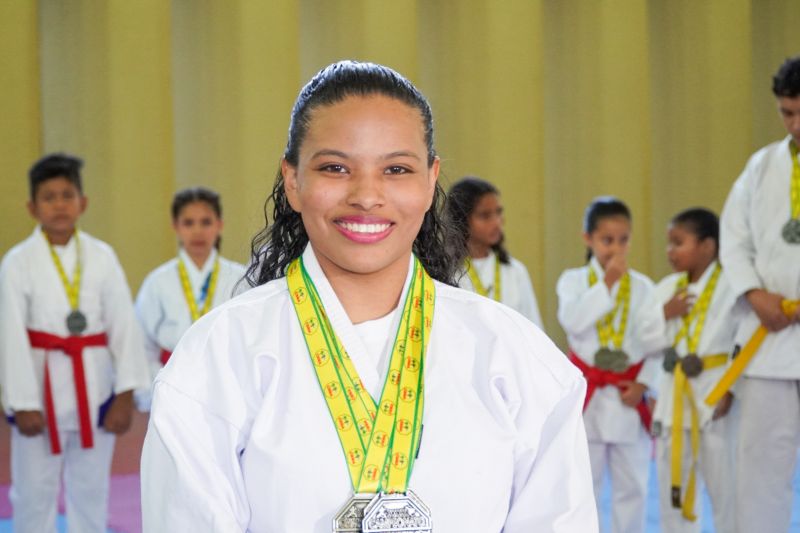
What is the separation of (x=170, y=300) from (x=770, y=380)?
2.86 meters

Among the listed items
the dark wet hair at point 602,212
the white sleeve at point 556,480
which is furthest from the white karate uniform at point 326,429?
the dark wet hair at point 602,212

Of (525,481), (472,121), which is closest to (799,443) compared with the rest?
(525,481)

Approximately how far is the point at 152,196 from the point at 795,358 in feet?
13.6

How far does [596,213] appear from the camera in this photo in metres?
5.42

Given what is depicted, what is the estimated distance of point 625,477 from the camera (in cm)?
501

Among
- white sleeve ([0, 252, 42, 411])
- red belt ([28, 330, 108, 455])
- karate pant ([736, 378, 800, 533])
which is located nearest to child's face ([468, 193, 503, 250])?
karate pant ([736, 378, 800, 533])

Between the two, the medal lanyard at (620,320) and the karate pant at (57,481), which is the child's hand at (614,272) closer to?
the medal lanyard at (620,320)

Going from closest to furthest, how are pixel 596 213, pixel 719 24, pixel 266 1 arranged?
pixel 596 213 < pixel 266 1 < pixel 719 24

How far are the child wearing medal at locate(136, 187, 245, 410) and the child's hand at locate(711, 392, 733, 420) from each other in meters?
2.34

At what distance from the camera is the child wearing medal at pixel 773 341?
167 inches

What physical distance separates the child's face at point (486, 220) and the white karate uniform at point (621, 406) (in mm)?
510

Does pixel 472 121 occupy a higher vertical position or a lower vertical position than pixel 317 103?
higher

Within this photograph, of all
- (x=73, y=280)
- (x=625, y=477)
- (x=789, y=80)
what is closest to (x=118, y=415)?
(x=73, y=280)

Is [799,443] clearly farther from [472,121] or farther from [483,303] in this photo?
[472,121]
